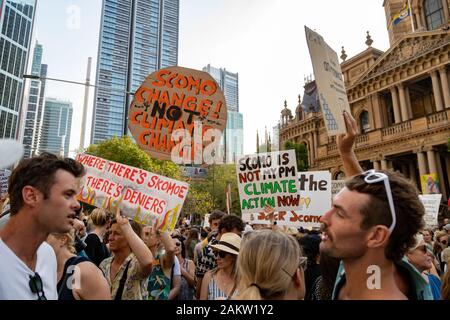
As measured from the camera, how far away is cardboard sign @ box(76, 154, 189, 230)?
4031 millimetres

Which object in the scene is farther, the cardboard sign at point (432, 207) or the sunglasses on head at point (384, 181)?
the cardboard sign at point (432, 207)

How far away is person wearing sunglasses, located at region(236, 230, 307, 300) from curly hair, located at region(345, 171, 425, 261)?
48 cm

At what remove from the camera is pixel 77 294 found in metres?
2.02

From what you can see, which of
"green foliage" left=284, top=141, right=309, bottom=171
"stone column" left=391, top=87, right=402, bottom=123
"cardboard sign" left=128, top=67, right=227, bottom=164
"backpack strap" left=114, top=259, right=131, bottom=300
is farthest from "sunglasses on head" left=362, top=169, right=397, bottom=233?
"green foliage" left=284, top=141, right=309, bottom=171

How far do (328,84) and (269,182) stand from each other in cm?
317

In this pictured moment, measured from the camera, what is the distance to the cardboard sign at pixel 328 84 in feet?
9.07

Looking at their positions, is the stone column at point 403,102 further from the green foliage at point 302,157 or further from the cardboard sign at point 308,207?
the cardboard sign at point 308,207

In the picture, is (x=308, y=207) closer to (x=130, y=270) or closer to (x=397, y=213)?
(x=130, y=270)

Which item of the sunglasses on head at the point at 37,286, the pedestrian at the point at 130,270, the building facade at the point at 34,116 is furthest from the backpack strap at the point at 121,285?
the building facade at the point at 34,116

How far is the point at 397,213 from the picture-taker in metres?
1.73

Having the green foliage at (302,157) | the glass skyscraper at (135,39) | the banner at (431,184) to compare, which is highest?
the glass skyscraper at (135,39)

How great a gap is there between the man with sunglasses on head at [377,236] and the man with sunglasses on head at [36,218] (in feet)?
5.50
